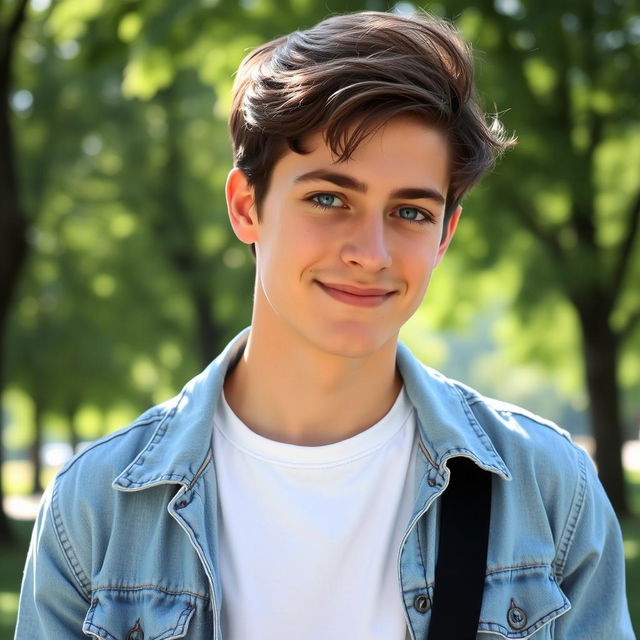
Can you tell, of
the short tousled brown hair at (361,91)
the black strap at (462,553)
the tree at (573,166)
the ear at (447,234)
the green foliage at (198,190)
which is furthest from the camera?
the tree at (573,166)

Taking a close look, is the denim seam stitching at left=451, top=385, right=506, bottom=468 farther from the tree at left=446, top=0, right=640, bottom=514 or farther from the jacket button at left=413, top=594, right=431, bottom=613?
the tree at left=446, top=0, right=640, bottom=514

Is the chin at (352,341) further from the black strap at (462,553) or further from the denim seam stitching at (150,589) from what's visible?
the denim seam stitching at (150,589)

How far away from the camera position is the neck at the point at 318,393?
2.88 m

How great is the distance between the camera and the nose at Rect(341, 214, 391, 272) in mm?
2646

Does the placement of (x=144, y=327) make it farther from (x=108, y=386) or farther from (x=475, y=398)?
(x=475, y=398)

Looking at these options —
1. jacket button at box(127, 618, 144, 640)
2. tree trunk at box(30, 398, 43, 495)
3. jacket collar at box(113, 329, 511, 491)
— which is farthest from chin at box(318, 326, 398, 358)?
tree trunk at box(30, 398, 43, 495)

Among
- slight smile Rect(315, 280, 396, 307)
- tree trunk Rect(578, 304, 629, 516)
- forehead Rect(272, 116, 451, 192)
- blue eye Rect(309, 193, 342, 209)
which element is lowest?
tree trunk Rect(578, 304, 629, 516)

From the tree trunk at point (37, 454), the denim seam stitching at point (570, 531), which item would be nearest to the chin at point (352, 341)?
the denim seam stitching at point (570, 531)

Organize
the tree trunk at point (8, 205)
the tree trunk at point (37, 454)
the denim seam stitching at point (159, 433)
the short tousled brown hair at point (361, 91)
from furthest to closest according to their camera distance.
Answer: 1. the tree trunk at point (37, 454)
2. the tree trunk at point (8, 205)
3. the denim seam stitching at point (159, 433)
4. the short tousled brown hair at point (361, 91)

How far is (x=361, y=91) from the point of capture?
8.87 ft

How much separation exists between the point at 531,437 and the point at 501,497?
0.19 meters

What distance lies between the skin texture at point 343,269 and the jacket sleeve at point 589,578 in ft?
1.89

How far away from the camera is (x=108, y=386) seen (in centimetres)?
2264

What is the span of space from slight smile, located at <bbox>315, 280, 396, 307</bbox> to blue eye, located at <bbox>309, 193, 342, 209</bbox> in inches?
7.7
